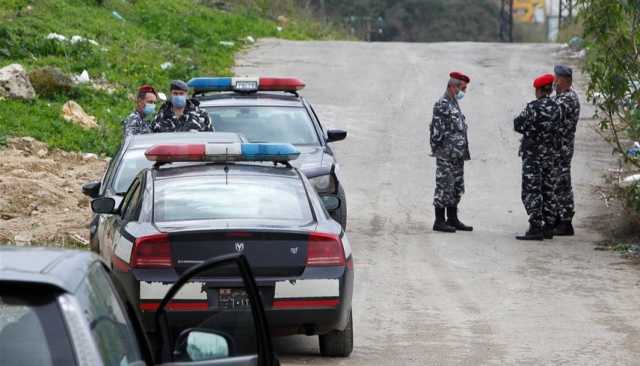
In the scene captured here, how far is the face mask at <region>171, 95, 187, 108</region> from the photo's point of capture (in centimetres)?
1451

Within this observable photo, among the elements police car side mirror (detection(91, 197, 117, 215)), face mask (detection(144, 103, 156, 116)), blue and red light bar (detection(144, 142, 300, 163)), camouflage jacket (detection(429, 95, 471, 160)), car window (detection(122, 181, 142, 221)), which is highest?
blue and red light bar (detection(144, 142, 300, 163))

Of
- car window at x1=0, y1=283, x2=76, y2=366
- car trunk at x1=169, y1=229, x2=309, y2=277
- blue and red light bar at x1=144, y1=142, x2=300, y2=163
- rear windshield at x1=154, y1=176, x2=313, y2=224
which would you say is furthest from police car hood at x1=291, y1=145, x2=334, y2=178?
car window at x1=0, y1=283, x2=76, y2=366

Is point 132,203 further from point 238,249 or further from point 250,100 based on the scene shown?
point 250,100

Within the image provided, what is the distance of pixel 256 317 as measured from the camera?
5.59m

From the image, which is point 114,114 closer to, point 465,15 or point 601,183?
point 601,183

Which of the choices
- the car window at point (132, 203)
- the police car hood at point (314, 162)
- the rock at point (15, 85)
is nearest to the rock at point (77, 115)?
the rock at point (15, 85)

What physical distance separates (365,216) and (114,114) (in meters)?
6.76

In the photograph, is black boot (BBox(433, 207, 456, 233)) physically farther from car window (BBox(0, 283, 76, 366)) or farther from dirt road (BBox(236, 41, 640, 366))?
car window (BBox(0, 283, 76, 366))

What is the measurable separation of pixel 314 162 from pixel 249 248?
537 cm

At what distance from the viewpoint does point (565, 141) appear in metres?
15.8

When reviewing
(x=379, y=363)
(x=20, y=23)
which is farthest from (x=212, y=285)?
(x=20, y=23)

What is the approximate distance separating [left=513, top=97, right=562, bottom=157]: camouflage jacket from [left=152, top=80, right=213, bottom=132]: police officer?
3479mm

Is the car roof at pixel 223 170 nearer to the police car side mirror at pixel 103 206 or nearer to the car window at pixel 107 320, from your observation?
the police car side mirror at pixel 103 206

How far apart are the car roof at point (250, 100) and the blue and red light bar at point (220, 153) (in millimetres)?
5535
